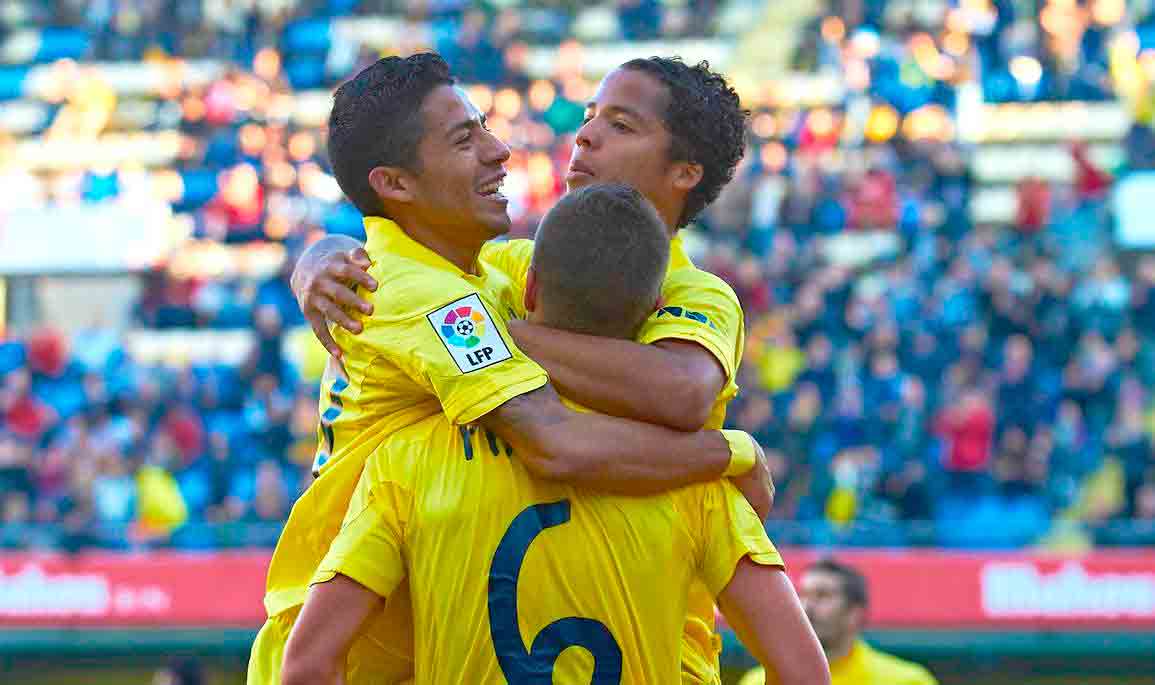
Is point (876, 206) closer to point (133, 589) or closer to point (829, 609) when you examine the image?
point (133, 589)

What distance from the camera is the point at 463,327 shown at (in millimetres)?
3426

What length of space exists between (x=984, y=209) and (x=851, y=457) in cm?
563

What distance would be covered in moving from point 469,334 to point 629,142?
2.58ft

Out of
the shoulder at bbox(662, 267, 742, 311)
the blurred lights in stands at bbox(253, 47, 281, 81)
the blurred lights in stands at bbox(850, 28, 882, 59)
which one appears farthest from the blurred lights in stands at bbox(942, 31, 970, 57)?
the shoulder at bbox(662, 267, 742, 311)

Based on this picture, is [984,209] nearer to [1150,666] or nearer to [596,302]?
[1150,666]

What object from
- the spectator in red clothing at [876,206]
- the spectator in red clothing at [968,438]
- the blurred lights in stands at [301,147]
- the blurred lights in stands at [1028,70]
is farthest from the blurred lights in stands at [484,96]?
the spectator in red clothing at [968,438]

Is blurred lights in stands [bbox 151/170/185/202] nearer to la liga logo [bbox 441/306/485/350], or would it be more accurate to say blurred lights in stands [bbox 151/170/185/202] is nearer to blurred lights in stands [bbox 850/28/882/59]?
blurred lights in stands [bbox 850/28/882/59]

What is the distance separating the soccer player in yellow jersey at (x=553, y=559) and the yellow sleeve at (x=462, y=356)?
0.09 metres

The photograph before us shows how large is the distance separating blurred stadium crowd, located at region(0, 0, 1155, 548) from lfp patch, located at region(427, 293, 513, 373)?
9193mm

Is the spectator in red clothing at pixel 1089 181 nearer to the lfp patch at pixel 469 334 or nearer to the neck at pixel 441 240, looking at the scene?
the neck at pixel 441 240

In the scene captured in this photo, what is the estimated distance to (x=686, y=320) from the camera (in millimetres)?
3578

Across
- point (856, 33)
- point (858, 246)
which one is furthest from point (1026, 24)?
point (858, 246)

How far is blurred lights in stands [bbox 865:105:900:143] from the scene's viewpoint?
1798cm

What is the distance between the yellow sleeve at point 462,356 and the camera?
335cm
